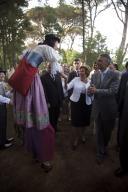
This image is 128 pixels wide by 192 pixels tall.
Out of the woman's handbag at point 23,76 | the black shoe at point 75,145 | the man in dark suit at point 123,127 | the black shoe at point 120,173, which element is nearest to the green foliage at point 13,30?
the black shoe at point 75,145

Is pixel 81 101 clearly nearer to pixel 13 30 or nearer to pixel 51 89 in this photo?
pixel 51 89

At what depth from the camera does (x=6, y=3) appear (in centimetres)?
1217

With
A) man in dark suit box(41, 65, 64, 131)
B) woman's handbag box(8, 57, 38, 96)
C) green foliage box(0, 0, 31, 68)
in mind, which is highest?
green foliage box(0, 0, 31, 68)

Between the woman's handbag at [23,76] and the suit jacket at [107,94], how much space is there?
49.6 inches

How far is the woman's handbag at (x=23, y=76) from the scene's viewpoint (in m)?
4.35

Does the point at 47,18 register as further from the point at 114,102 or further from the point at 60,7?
the point at 114,102

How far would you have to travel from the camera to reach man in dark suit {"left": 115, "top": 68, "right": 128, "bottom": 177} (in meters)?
4.56

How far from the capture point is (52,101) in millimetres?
5785

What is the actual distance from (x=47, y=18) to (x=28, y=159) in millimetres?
21500

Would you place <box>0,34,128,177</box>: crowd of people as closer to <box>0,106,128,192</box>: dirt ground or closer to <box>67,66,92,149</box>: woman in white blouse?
<box>67,66,92,149</box>: woman in white blouse

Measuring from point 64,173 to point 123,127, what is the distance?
1.23 metres

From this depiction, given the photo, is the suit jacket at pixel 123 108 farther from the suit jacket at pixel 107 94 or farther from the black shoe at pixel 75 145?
the black shoe at pixel 75 145

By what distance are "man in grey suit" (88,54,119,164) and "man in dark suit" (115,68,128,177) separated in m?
0.21

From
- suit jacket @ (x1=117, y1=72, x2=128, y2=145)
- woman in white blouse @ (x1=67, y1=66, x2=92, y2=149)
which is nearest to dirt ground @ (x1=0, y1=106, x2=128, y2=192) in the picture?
woman in white blouse @ (x1=67, y1=66, x2=92, y2=149)
